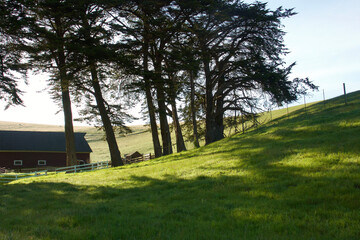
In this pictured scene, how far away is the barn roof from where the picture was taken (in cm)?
4517

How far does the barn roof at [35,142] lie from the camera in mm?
45172

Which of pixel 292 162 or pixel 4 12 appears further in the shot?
pixel 4 12

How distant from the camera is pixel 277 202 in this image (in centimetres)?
688

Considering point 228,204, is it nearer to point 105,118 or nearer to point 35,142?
point 105,118

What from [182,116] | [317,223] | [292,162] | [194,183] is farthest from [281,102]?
[317,223]

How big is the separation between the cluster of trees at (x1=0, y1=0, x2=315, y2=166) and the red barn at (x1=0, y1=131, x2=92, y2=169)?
21398 millimetres

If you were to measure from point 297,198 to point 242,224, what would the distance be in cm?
208

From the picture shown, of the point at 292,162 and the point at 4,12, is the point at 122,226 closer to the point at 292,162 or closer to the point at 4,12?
the point at 292,162

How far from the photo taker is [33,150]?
45.5 m

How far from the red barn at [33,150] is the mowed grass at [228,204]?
38.2 meters

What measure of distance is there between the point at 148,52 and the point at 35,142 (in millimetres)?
32372

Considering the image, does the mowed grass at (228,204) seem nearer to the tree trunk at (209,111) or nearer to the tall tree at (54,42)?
the tall tree at (54,42)

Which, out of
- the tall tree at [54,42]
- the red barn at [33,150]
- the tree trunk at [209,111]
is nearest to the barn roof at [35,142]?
the red barn at [33,150]

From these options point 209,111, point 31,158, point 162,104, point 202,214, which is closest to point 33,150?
point 31,158
